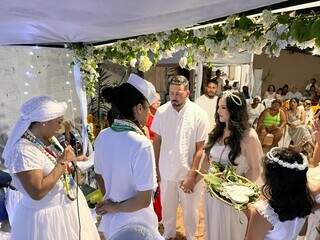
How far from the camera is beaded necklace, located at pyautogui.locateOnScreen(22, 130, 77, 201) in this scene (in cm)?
193

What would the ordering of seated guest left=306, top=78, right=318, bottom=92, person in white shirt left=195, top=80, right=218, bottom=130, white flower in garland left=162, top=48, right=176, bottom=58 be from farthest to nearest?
seated guest left=306, top=78, right=318, bottom=92, person in white shirt left=195, top=80, right=218, bottom=130, white flower in garland left=162, top=48, right=176, bottom=58

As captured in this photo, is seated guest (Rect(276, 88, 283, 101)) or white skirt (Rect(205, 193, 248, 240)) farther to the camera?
seated guest (Rect(276, 88, 283, 101))

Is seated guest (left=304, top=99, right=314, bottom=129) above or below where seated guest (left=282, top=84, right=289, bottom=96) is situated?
below

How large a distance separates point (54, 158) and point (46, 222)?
1.27ft

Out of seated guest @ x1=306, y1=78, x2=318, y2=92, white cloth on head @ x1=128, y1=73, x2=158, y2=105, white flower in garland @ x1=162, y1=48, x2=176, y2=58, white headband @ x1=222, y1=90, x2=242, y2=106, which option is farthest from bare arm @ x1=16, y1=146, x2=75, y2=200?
seated guest @ x1=306, y1=78, x2=318, y2=92

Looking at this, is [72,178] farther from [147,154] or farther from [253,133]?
[253,133]

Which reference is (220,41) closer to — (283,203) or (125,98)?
(125,98)

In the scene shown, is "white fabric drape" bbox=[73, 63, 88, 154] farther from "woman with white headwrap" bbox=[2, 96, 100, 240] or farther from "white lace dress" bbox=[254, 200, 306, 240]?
"white lace dress" bbox=[254, 200, 306, 240]

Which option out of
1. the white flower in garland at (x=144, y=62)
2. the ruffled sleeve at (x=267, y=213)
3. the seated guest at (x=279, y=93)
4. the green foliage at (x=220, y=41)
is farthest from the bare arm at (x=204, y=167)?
the seated guest at (x=279, y=93)

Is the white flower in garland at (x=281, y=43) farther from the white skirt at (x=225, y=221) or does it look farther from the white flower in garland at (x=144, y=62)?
the white flower in garland at (x=144, y=62)

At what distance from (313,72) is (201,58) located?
6.27m

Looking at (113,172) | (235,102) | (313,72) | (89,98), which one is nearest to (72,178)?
(113,172)

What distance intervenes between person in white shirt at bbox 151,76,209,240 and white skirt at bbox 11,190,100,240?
42.4 inches

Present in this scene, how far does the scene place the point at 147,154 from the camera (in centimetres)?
164
